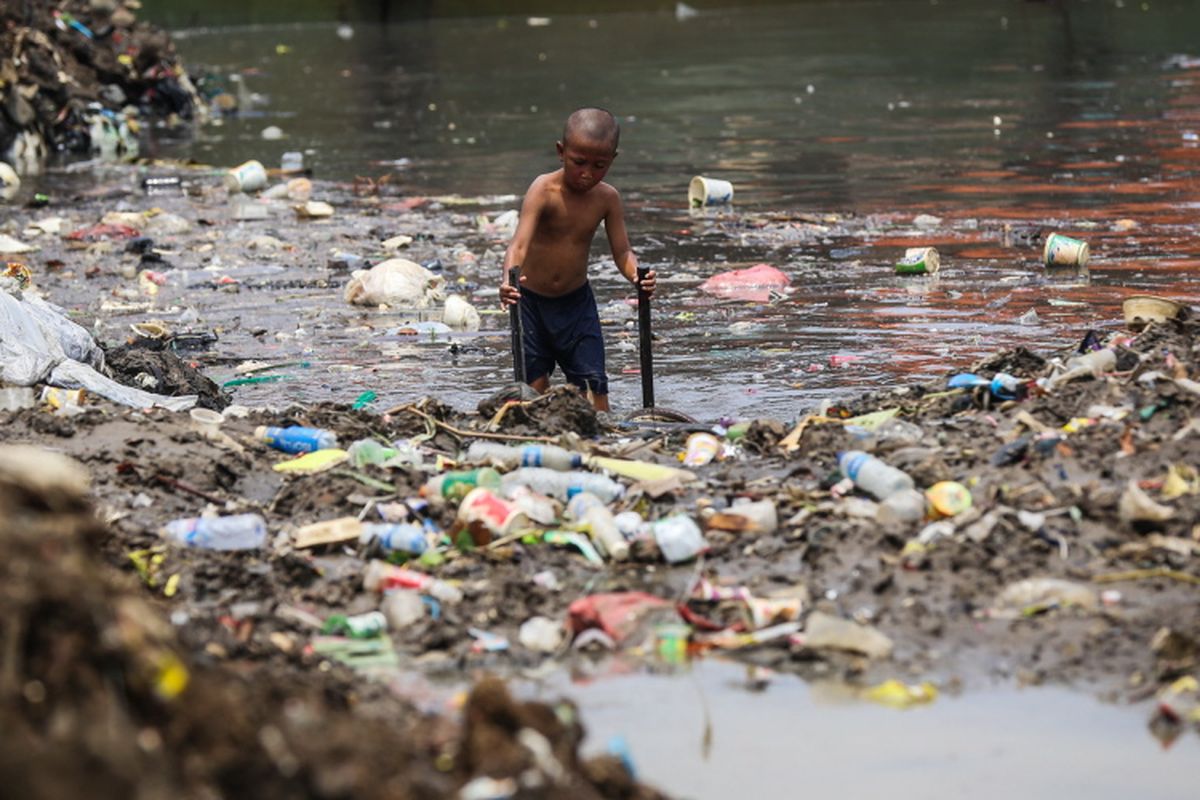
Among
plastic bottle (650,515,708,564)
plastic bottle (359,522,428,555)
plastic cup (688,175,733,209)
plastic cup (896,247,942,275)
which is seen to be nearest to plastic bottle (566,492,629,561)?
plastic bottle (650,515,708,564)

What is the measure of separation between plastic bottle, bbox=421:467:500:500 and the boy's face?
1.67 meters

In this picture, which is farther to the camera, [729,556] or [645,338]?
[645,338]

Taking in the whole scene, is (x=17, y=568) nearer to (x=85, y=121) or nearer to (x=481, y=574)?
(x=481, y=574)

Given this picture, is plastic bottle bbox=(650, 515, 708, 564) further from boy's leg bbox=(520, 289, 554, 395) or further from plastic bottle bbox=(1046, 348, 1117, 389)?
boy's leg bbox=(520, 289, 554, 395)

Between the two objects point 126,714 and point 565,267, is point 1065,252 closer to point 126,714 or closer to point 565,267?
point 565,267

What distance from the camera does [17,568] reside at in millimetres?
2799

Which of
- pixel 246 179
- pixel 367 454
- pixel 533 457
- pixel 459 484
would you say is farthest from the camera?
pixel 246 179

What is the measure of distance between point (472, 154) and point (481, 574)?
12.0 m

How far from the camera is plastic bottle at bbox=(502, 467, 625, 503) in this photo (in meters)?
5.56

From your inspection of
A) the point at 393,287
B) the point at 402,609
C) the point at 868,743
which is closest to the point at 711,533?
the point at 402,609

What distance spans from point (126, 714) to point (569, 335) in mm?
4731

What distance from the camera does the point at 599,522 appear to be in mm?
5199

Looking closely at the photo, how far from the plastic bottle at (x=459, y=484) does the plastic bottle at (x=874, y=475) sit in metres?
1.14

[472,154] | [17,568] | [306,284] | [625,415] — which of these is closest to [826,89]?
[472,154]
